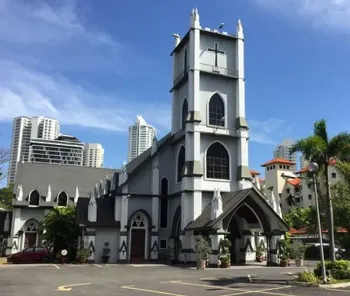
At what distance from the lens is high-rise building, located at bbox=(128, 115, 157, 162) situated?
100062 mm

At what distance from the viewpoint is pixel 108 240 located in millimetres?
33719

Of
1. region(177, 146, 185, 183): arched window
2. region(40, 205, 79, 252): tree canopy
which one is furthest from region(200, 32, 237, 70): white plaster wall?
region(40, 205, 79, 252): tree canopy

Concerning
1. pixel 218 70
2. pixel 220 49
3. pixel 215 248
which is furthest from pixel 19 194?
pixel 220 49

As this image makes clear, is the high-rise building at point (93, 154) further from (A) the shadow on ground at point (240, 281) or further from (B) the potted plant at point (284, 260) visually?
(A) the shadow on ground at point (240, 281)

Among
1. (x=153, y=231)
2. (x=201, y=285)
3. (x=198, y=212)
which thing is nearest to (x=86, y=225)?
(x=153, y=231)

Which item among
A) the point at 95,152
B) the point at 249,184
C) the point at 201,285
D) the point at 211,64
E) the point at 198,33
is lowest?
the point at 201,285

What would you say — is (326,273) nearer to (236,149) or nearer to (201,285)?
(201,285)

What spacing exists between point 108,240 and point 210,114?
46.3ft

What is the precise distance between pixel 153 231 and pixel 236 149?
10.3 m

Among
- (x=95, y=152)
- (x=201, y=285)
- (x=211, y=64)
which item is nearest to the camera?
(x=201, y=285)

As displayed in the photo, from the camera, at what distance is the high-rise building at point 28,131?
428 ft

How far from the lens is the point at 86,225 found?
1294 inches

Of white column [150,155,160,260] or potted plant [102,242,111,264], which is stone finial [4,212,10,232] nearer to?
potted plant [102,242,111,264]

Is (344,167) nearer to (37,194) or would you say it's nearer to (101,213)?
(101,213)
